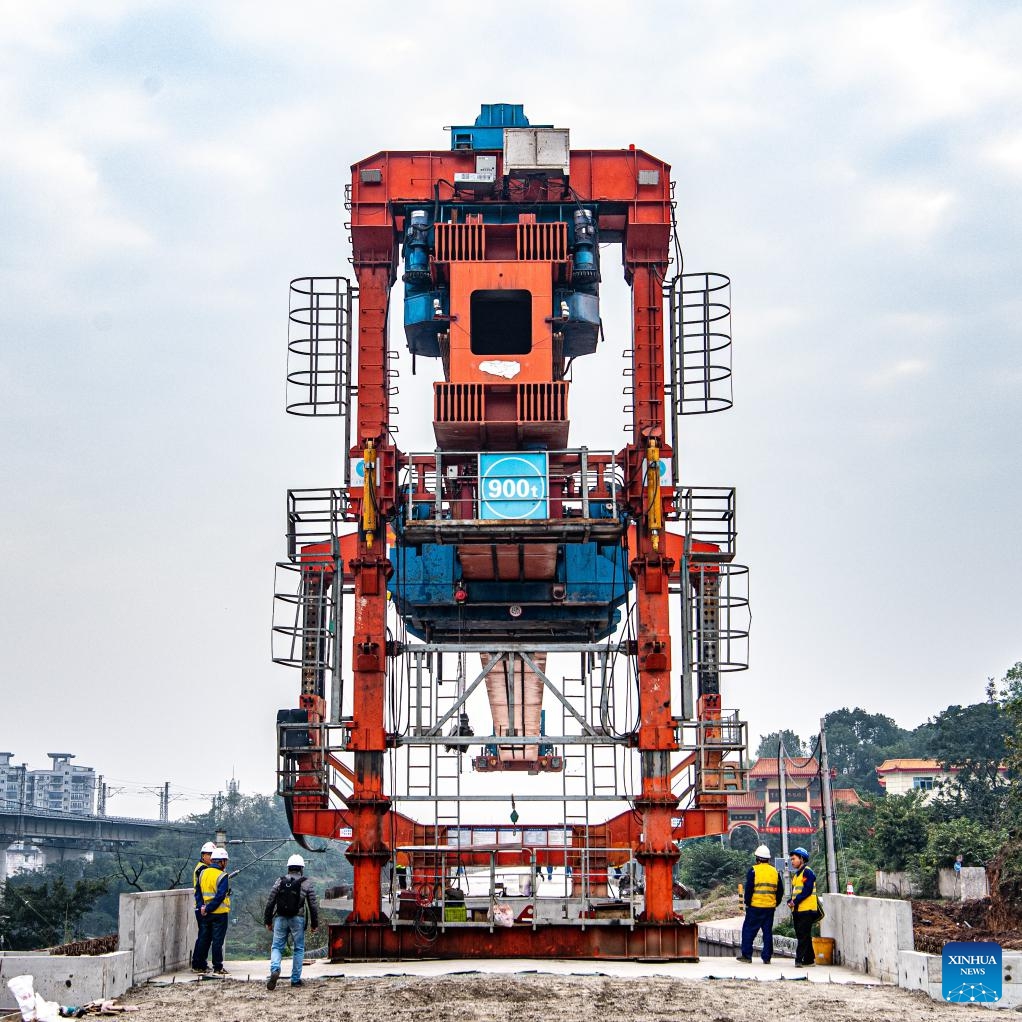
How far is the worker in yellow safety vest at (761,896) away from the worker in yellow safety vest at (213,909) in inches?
251

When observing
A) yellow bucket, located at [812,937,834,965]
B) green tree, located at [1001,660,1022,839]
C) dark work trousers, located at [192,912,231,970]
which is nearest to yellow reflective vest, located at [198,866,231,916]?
dark work trousers, located at [192,912,231,970]

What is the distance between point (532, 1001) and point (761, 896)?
14.4 feet

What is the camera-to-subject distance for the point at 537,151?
22.4 meters

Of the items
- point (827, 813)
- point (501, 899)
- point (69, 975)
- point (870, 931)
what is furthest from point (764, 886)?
point (827, 813)

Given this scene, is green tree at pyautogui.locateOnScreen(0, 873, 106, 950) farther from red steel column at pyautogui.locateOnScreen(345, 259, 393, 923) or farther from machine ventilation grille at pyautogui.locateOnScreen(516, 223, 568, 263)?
machine ventilation grille at pyautogui.locateOnScreen(516, 223, 568, 263)

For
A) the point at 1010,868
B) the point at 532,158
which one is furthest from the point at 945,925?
the point at 532,158

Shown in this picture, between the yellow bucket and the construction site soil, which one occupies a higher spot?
the yellow bucket

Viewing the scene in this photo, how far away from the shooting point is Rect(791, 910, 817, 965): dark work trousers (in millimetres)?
17556

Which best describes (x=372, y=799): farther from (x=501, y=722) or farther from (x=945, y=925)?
(x=945, y=925)

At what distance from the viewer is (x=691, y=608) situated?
2108 cm

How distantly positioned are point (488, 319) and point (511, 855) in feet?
30.2

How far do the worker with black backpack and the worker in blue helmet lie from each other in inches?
232

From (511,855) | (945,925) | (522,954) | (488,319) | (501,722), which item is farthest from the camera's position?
(945,925)

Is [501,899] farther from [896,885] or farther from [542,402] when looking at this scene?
[896,885]
